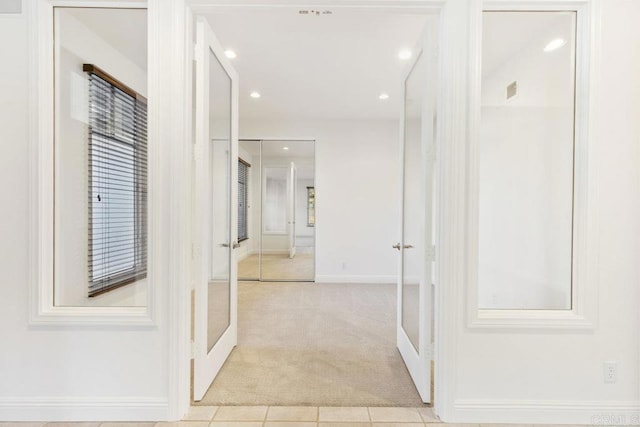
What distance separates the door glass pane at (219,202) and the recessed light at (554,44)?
2201 mm

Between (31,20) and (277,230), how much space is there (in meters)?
4.60

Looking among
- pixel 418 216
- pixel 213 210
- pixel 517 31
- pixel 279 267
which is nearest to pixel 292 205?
pixel 279 267

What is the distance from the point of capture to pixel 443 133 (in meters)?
1.83

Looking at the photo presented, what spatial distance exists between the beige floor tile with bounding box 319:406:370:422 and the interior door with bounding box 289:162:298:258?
4.20m

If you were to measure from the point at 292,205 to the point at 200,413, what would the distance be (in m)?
4.26

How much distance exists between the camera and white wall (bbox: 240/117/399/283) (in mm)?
5355

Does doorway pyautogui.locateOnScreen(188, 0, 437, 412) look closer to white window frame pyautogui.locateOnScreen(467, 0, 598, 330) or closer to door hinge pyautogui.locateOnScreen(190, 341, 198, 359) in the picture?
white window frame pyautogui.locateOnScreen(467, 0, 598, 330)

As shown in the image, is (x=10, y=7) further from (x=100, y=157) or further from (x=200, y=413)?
(x=200, y=413)

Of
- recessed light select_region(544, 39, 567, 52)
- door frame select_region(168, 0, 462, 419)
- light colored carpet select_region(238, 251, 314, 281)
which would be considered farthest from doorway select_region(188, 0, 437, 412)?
recessed light select_region(544, 39, 567, 52)

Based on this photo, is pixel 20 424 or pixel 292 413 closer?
pixel 20 424

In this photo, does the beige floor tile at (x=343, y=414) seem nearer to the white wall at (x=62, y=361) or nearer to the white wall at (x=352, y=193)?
the white wall at (x=62, y=361)

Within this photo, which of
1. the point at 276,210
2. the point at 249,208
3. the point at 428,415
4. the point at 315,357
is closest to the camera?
the point at 428,415

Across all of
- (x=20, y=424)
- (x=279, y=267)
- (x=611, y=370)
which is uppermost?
(x=611, y=370)

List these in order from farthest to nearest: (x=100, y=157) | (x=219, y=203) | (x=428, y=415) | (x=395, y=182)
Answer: (x=395, y=182) → (x=219, y=203) → (x=100, y=157) → (x=428, y=415)
